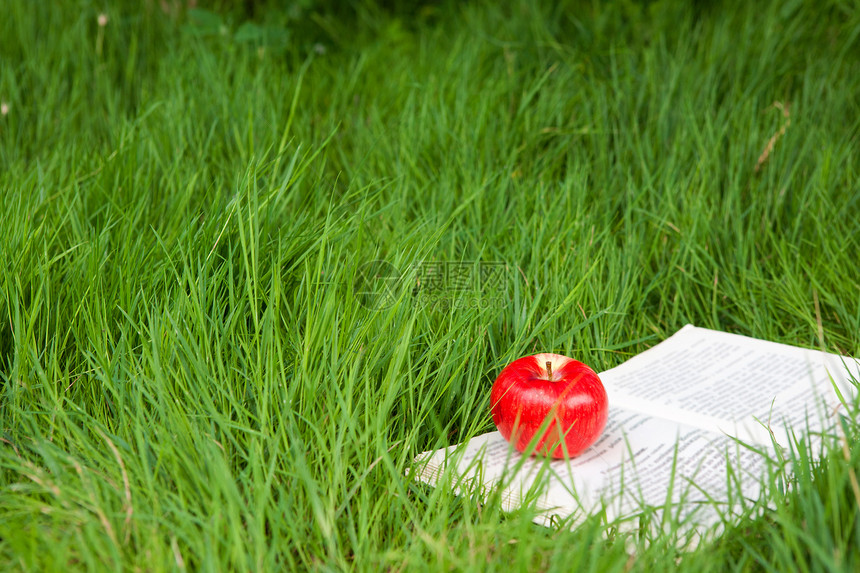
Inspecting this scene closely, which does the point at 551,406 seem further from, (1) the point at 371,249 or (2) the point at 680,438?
(1) the point at 371,249

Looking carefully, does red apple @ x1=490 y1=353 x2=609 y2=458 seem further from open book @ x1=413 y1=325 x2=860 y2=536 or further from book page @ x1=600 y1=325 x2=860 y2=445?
book page @ x1=600 y1=325 x2=860 y2=445

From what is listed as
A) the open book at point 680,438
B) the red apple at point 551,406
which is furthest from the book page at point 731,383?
the red apple at point 551,406

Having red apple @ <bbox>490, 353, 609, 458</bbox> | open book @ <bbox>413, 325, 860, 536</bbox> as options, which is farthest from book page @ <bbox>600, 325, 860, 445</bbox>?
red apple @ <bbox>490, 353, 609, 458</bbox>

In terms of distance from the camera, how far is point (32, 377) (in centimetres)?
120

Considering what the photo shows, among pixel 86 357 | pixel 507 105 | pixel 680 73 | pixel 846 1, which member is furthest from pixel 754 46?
pixel 86 357

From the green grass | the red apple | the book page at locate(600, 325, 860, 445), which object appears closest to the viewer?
the green grass

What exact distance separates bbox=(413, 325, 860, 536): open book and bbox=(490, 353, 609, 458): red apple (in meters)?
0.04

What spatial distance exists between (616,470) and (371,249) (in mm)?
682

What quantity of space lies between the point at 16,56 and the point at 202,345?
6.50 feet

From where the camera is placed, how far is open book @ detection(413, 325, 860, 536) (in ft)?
3.44

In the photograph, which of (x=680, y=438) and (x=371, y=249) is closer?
(x=680, y=438)

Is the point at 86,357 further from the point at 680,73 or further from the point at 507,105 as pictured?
the point at 680,73

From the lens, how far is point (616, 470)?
1.17m

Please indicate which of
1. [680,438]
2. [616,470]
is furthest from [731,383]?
[616,470]
